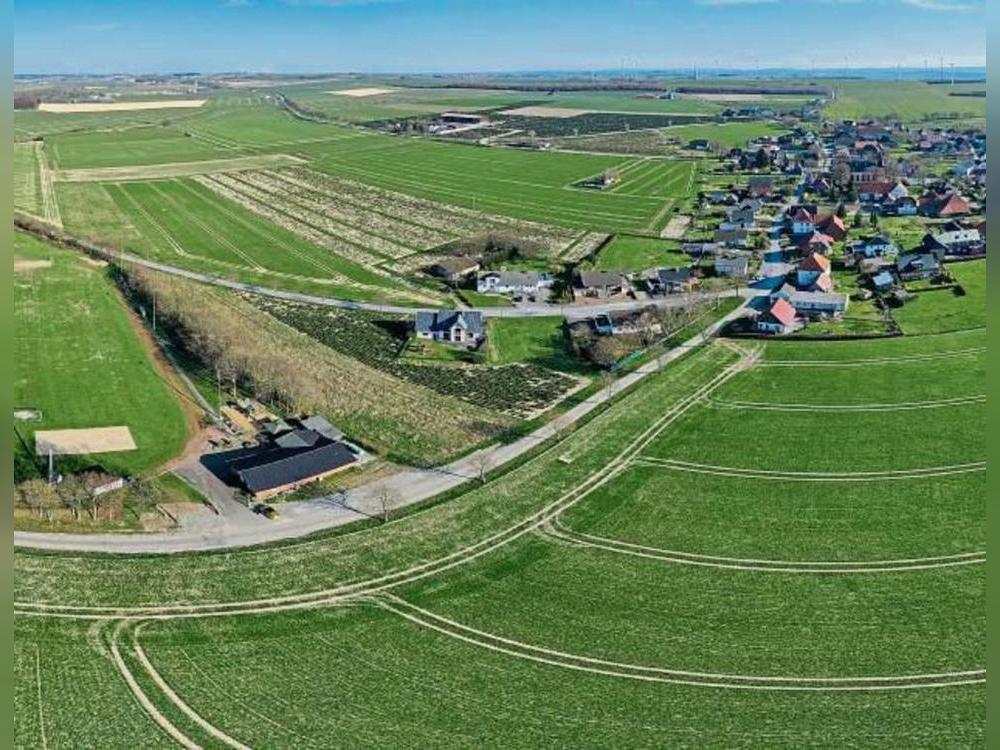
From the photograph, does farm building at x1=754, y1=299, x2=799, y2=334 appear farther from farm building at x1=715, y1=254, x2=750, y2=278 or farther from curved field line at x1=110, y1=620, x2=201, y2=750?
curved field line at x1=110, y1=620, x2=201, y2=750

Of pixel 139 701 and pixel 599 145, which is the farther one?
pixel 599 145

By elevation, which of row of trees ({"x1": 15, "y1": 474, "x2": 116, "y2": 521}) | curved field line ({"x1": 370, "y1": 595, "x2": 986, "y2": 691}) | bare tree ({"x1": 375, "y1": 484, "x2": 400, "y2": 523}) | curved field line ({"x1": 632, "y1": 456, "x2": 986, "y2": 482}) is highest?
row of trees ({"x1": 15, "y1": 474, "x2": 116, "y2": 521})

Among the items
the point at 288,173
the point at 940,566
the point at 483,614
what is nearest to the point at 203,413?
the point at 483,614

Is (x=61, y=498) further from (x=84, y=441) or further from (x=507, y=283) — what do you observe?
(x=507, y=283)

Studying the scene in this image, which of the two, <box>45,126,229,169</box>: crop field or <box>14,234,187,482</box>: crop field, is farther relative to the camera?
<box>45,126,229,169</box>: crop field

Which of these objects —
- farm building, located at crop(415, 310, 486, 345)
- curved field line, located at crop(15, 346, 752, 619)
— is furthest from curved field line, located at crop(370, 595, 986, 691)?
farm building, located at crop(415, 310, 486, 345)

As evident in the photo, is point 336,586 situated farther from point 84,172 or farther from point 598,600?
point 84,172
